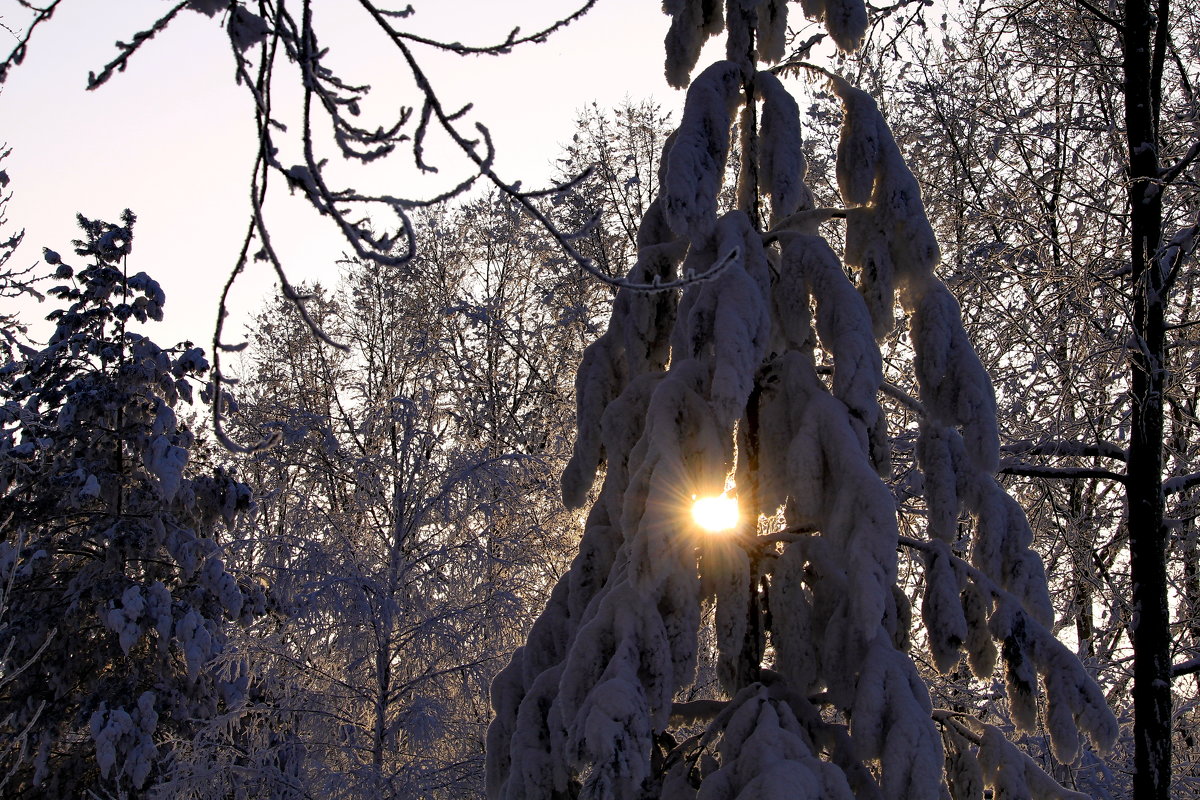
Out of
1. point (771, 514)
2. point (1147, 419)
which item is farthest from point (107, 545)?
point (1147, 419)

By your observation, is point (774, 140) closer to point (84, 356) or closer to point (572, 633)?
point (572, 633)

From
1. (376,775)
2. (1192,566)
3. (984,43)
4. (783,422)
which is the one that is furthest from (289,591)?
(1192,566)

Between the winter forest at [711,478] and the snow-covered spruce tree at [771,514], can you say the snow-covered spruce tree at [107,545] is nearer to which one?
the winter forest at [711,478]

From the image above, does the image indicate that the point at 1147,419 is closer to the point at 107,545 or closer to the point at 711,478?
the point at 711,478

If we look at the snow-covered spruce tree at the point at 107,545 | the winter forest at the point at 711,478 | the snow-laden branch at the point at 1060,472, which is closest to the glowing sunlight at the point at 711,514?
the winter forest at the point at 711,478

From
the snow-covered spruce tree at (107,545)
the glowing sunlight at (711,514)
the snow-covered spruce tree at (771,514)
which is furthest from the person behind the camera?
the snow-covered spruce tree at (107,545)

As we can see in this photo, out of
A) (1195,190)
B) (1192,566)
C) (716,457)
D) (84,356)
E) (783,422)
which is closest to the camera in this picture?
(716,457)

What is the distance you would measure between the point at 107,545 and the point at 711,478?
1125 cm

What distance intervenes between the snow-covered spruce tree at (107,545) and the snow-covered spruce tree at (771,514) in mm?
8787

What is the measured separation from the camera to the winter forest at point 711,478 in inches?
161

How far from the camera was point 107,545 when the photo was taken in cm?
1317

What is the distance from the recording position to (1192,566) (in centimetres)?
915

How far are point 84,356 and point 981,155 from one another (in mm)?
11108

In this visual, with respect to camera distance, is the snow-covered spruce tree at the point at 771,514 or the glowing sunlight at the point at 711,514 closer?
the snow-covered spruce tree at the point at 771,514
